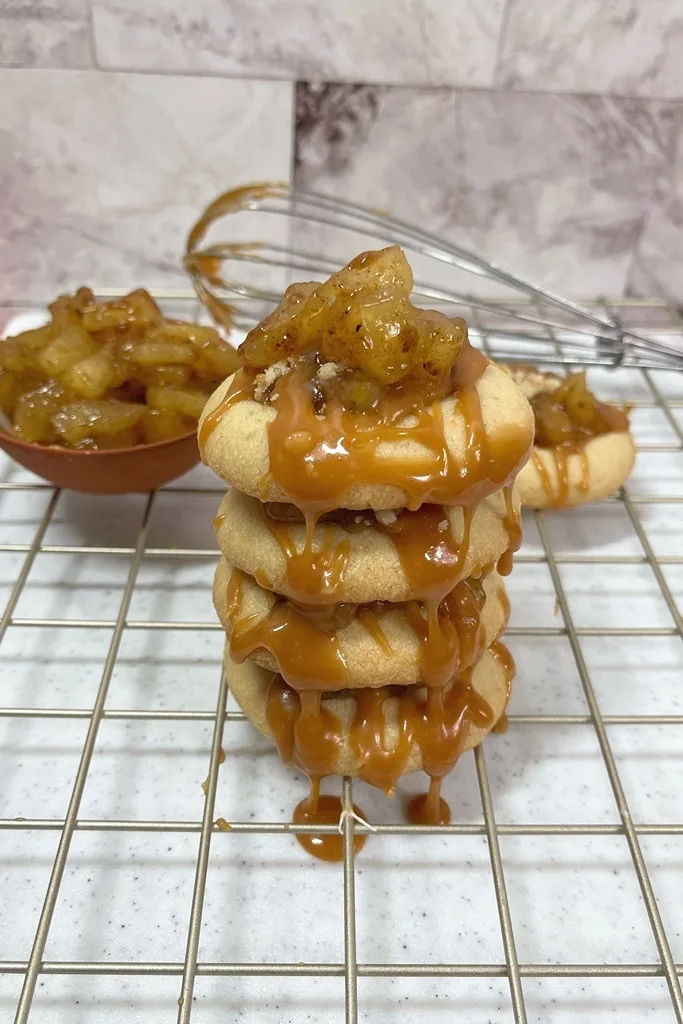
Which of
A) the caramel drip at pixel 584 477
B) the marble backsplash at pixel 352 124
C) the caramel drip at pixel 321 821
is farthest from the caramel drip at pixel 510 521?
the marble backsplash at pixel 352 124

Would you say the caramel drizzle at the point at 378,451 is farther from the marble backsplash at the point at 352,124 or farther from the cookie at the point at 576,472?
the marble backsplash at the point at 352,124

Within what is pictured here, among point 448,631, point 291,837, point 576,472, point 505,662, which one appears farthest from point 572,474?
point 291,837

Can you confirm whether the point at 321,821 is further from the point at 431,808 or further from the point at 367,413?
the point at 367,413

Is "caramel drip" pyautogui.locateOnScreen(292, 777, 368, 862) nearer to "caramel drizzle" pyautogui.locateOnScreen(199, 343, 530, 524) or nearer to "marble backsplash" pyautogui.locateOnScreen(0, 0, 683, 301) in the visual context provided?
"caramel drizzle" pyautogui.locateOnScreen(199, 343, 530, 524)

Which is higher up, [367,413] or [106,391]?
[367,413]

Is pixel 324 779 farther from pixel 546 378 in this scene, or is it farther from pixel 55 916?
pixel 546 378

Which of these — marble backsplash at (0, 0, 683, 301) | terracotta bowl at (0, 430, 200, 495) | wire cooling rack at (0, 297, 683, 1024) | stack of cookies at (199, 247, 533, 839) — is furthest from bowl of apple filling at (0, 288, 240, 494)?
marble backsplash at (0, 0, 683, 301)

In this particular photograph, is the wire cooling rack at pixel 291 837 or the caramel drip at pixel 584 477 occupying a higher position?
the caramel drip at pixel 584 477
